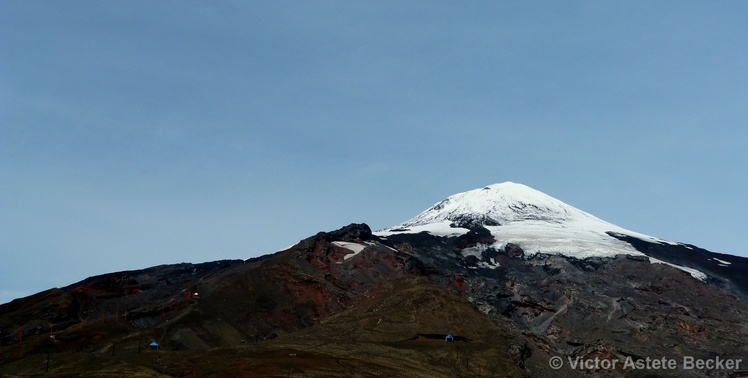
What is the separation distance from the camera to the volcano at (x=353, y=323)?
9873cm

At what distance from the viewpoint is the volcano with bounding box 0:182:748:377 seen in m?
98.7

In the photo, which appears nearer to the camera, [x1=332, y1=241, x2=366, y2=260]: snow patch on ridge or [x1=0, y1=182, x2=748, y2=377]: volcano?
[x1=0, y1=182, x2=748, y2=377]: volcano

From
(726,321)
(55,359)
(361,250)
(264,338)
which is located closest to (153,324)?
(264,338)

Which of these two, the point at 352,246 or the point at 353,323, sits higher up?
the point at 352,246

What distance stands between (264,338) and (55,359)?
1316 inches

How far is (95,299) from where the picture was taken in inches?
5689

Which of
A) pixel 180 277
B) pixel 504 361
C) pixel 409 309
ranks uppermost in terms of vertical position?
pixel 180 277

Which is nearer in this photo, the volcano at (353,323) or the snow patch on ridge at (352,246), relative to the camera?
the volcano at (353,323)

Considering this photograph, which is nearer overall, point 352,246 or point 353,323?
point 353,323

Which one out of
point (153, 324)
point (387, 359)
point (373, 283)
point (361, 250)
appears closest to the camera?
point (387, 359)

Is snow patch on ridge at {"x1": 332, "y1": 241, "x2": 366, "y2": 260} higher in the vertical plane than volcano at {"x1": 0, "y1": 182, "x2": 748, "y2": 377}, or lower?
higher

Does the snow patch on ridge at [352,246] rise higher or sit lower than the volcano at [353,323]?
higher

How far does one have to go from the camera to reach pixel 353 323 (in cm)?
12244

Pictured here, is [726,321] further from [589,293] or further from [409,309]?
[409,309]
